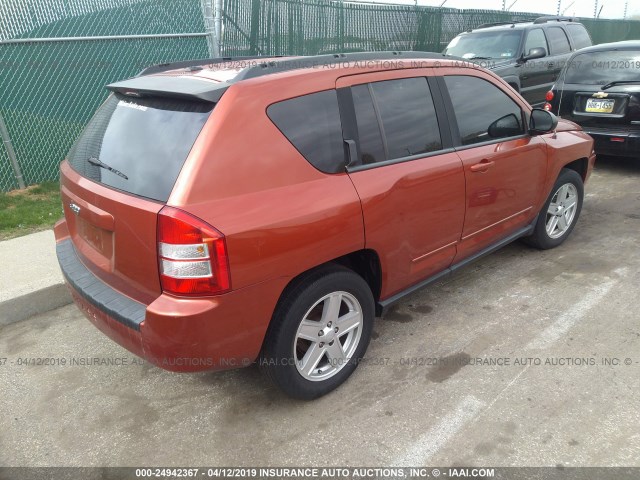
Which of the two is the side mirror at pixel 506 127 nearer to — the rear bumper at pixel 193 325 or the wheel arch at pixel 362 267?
the wheel arch at pixel 362 267

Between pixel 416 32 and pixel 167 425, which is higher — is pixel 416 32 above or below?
above

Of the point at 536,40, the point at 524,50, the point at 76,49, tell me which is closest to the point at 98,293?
the point at 76,49

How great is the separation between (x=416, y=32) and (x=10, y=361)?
11640 mm

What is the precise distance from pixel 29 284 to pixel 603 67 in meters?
6.97

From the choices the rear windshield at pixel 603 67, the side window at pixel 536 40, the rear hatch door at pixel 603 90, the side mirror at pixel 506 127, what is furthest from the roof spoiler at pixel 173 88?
the side window at pixel 536 40

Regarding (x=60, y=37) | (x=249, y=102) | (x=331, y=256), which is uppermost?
(x=60, y=37)

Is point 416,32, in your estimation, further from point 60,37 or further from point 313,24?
point 60,37

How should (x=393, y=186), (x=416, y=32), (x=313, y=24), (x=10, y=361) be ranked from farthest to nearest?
(x=416, y=32) < (x=313, y=24) < (x=10, y=361) < (x=393, y=186)

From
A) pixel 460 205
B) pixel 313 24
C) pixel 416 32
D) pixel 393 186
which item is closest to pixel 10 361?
pixel 393 186

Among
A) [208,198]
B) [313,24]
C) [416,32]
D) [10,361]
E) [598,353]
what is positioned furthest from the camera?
[416,32]

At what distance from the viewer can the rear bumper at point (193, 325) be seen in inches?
87.1

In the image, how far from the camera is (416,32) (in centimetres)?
1234

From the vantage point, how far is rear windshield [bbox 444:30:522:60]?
8.91 m

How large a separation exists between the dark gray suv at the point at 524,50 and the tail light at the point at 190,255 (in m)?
7.62
